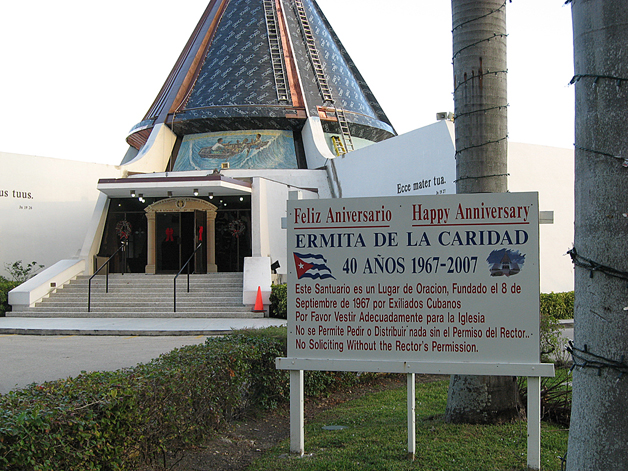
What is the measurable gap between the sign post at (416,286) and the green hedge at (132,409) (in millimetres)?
748

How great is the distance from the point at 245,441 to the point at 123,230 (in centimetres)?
1671

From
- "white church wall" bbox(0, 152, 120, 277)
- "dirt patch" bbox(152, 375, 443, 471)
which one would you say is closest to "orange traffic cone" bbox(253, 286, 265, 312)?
"dirt patch" bbox(152, 375, 443, 471)

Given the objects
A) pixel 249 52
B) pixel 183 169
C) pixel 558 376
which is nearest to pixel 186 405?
pixel 558 376

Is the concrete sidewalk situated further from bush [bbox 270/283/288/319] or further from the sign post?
the sign post

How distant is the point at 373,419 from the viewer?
216 inches

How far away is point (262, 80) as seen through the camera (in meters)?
27.7

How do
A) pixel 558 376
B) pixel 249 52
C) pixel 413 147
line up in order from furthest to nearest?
pixel 249 52 < pixel 413 147 < pixel 558 376

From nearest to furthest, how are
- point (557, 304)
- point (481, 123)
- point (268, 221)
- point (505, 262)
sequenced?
point (505, 262) → point (481, 123) → point (557, 304) → point (268, 221)

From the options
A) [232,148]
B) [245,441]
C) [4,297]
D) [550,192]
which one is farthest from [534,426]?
[232,148]

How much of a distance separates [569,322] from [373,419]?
9549 millimetres

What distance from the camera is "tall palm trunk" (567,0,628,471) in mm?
2672

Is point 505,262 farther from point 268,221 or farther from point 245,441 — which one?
point 268,221

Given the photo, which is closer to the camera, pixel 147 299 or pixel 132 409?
pixel 132 409

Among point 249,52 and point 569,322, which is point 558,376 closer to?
point 569,322
